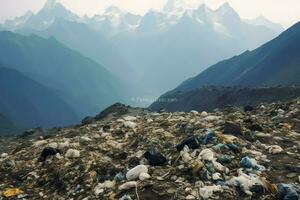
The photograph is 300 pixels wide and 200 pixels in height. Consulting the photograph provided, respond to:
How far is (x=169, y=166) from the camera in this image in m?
9.83

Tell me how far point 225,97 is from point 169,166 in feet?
365

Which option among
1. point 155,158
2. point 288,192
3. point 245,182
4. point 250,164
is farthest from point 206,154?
point 288,192

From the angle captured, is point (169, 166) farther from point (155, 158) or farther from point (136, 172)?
point (136, 172)

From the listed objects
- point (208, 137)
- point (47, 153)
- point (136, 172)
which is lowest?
point (136, 172)

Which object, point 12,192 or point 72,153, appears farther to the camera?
point 72,153

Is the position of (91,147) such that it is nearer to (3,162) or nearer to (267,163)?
(3,162)

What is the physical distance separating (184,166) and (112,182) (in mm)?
1543

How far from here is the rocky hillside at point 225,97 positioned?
95.6 meters

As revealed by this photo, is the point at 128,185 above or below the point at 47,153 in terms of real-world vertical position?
below

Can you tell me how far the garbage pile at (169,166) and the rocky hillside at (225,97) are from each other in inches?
2358

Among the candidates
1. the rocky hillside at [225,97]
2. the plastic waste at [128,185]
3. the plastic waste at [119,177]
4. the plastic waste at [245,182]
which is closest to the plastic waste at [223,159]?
the plastic waste at [245,182]

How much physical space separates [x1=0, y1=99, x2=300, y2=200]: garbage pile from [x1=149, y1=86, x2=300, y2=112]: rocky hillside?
5990 cm

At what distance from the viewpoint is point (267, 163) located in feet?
32.1

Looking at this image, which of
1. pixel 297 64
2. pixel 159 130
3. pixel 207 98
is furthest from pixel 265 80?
pixel 159 130
